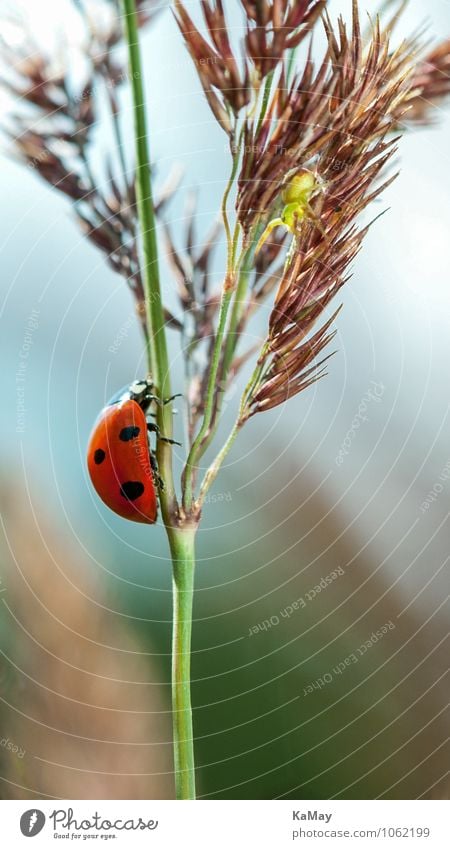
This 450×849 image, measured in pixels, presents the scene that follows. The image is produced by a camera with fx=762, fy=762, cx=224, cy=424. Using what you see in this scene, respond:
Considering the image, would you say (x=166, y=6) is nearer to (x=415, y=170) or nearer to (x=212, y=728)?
(x=415, y=170)

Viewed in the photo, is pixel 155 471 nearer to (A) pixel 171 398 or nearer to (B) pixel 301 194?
(A) pixel 171 398

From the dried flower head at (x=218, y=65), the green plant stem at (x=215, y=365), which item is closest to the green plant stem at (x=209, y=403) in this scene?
the green plant stem at (x=215, y=365)

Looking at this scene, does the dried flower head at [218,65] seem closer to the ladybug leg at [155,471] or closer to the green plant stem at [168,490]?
the green plant stem at [168,490]

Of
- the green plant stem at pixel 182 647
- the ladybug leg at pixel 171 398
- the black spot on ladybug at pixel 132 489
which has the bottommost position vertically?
the green plant stem at pixel 182 647

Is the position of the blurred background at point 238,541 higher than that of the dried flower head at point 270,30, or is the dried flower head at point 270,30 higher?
the dried flower head at point 270,30

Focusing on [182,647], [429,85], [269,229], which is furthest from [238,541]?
[429,85]
